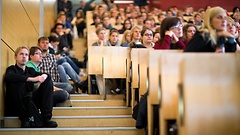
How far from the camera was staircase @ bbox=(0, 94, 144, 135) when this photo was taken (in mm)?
4668

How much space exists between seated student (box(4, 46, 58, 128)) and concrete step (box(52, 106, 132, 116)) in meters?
0.54

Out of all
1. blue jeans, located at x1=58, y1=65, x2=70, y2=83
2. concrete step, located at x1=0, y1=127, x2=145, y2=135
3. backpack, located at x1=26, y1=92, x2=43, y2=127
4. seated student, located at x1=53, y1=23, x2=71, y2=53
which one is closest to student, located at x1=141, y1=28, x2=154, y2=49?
blue jeans, located at x1=58, y1=65, x2=70, y2=83

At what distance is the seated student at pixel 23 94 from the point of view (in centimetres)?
488

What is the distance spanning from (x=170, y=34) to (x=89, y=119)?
1177 millimetres

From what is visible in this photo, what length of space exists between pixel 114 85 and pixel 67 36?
347 centimetres

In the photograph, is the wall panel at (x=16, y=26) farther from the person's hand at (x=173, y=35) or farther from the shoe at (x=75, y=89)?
the person's hand at (x=173, y=35)

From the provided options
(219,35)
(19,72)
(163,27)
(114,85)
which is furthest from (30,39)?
(219,35)

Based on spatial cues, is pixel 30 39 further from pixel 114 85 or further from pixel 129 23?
pixel 129 23

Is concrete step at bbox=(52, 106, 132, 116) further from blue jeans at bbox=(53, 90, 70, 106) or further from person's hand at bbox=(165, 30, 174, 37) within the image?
person's hand at bbox=(165, 30, 174, 37)

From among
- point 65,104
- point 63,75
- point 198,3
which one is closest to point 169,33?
point 65,104

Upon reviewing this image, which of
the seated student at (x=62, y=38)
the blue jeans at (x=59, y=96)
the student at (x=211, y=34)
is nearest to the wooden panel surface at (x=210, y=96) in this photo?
the student at (x=211, y=34)

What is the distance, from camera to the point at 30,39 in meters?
6.98

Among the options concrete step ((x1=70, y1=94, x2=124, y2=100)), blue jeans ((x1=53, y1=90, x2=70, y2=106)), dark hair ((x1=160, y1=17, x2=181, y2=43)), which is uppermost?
dark hair ((x1=160, y1=17, x2=181, y2=43))

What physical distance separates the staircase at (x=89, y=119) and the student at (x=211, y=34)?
1.12 metres
